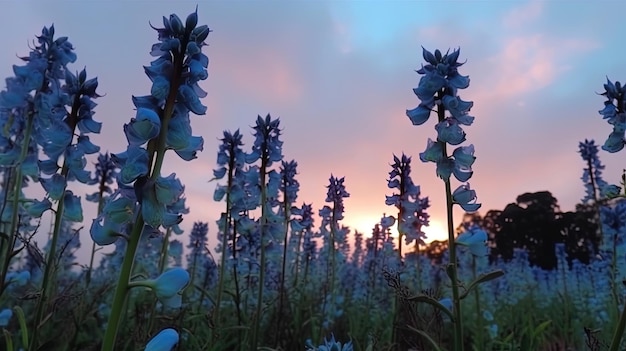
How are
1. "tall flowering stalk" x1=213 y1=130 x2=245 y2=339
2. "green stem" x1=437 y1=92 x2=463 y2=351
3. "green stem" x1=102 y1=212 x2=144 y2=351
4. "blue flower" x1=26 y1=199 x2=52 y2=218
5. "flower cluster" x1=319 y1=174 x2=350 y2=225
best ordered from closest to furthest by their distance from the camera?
"green stem" x1=102 y1=212 x2=144 y2=351 < "green stem" x1=437 y1=92 x2=463 y2=351 < "blue flower" x1=26 y1=199 x2=52 y2=218 < "tall flowering stalk" x1=213 y1=130 x2=245 y2=339 < "flower cluster" x1=319 y1=174 x2=350 y2=225

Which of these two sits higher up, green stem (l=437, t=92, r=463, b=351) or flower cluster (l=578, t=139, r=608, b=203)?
flower cluster (l=578, t=139, r=608, b=203)

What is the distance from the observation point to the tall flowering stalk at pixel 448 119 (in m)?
2.60

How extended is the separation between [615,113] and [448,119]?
3.61 feet

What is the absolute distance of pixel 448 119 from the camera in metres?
2.64

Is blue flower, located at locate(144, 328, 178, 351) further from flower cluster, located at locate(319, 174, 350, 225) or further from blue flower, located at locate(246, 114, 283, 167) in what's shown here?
flower cluster, located at locate(319, 174, 350, 225)

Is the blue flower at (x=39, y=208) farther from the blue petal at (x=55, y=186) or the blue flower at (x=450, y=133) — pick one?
the blue flower at (x=450, y=133)

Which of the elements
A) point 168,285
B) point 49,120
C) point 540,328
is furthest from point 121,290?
point 540,328

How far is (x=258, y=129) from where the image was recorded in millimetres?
4234

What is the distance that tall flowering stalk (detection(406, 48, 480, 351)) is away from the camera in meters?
2.60

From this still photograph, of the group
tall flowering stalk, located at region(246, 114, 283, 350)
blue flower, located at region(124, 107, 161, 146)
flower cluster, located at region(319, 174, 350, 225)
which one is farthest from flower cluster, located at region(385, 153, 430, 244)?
blue flower, located at region(124, 107, 161, 146)

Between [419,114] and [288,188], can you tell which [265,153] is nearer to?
[288,188]

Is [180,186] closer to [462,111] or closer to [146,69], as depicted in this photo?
[146,69]

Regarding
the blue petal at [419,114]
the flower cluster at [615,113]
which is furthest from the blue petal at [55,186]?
the flower cluster at [615,113]

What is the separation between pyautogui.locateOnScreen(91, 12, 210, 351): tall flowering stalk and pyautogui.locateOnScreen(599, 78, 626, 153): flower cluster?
91.8 inches
